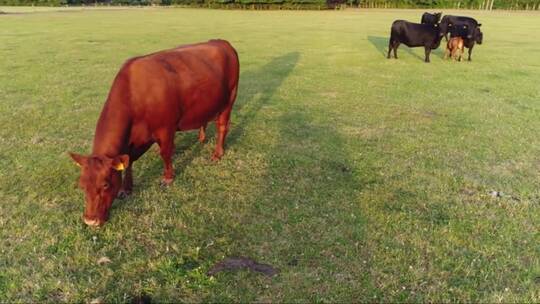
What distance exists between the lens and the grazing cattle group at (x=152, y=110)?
13.1 ft

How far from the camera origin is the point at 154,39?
Result: 71.7 ft

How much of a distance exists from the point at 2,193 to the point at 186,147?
2.64 meters

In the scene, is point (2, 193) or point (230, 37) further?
→ point (230, 37)

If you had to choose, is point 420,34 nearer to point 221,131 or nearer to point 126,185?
point 221,131

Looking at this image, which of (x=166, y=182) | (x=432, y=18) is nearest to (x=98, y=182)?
(x=166, y=182)

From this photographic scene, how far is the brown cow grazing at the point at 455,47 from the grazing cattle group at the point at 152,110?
42.2 feet

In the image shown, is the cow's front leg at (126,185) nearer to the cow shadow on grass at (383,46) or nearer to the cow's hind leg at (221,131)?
the cow's hind leg at (221,131)

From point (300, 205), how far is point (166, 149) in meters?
1.85

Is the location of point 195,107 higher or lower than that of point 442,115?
higher

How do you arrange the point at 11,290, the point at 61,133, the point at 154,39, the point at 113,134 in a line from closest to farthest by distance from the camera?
the point at 11,290
the point at 113,134
the point at 61,133
the point at 154,39

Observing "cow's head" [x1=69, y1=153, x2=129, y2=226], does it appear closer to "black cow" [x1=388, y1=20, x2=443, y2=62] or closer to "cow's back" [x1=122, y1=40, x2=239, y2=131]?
"cow's back" [x1=122, y1=40, x2=239, y2=131]

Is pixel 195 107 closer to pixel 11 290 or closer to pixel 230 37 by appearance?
pixel 11 290

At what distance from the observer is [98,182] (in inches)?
154

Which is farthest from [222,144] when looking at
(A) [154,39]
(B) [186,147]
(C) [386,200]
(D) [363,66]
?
(A) [154,39]
